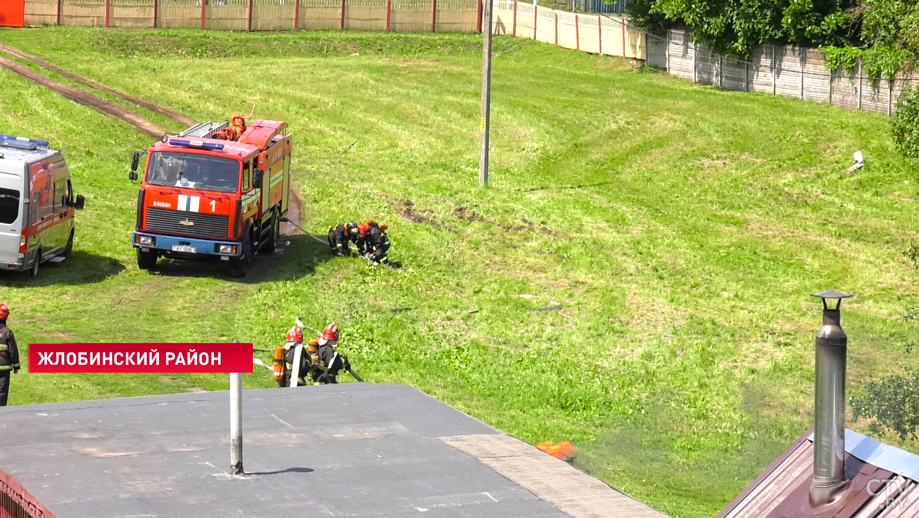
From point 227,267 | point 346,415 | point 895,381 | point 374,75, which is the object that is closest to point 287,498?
point 346,415

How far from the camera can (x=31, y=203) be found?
25.8 metres

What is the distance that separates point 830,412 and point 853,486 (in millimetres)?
535

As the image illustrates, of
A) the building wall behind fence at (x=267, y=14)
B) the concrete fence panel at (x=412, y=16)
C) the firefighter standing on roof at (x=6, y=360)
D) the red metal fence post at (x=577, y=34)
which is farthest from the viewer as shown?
the concrete fence panel at (x=412, y=16)

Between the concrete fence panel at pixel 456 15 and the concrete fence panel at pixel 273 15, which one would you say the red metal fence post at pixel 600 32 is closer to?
the concrete fence panel at pixel 456 15

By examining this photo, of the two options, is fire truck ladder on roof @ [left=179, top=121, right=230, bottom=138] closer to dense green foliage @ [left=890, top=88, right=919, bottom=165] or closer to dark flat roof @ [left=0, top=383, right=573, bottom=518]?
dark flat roof @ [left=0, top=383, right=573, bottom=518]

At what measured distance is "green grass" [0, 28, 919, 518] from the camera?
22016 mm

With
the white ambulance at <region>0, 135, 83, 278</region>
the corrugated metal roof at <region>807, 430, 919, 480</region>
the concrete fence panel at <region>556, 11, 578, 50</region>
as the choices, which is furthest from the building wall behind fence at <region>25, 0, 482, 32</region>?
the corrugated metal roof at <region>807, 430, 919, 480</region>

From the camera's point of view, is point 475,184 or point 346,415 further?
point 475,184

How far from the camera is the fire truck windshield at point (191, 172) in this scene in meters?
27.5

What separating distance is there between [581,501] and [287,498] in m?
2.56

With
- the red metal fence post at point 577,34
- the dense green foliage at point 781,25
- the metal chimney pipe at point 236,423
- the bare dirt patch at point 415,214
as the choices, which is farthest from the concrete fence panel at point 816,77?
the metal chimney pipe at point 236,423

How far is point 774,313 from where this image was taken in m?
28.5

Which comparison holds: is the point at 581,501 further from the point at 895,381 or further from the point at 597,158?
the point at 597,158
